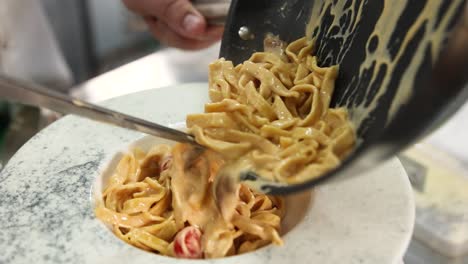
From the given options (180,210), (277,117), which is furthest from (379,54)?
(180,210)

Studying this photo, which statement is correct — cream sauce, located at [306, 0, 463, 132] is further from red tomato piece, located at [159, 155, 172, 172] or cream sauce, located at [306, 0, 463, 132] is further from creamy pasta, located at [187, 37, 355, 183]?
red tomato piece, located at [159, 155, 172, 172]

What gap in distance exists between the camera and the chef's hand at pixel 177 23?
1297 millimetres

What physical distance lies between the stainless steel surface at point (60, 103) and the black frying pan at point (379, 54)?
17 centimetres

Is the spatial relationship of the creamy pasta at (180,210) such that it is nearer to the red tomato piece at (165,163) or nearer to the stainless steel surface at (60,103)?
the red tomato piece at (165,163)

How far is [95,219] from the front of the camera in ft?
2.63

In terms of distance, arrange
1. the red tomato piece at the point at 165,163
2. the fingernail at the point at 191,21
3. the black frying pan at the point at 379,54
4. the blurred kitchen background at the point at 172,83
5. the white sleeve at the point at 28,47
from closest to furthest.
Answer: the black frying pan at the point at 379,54
the red tomato piece at the point at 165,163
the blurred kitchen background at the point at 172,83
the fingernail at the point at 191,21
the white sleeve at the point at 28,47

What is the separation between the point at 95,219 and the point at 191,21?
2.01ft

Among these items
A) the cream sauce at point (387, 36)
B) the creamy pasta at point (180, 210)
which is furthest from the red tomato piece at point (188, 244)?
the cream sauce at point (387, 36)

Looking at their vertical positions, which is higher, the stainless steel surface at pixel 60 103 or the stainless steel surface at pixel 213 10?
the stainless steel surface at pixel 60 103

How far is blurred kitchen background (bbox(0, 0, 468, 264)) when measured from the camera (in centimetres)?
113

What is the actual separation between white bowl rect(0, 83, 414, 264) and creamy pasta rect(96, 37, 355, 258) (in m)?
0.04

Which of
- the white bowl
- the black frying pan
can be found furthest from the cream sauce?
the white bowl

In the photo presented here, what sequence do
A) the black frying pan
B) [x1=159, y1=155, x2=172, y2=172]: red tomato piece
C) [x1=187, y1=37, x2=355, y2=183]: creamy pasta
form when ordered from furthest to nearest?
[x1=159, y1=155, x2=172, y2=172]: red tomato piece
[x1=187, y1=37, x2=355, y2=183]: creamy pasta
the black frying pan

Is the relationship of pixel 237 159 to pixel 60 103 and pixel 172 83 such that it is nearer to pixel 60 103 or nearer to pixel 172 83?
pixel 60 103
